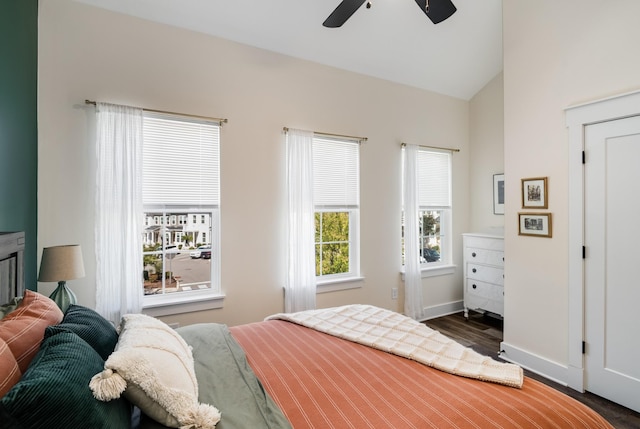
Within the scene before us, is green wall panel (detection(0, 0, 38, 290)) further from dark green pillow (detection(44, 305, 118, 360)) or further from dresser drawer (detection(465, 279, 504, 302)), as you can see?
dresser drawer (detection(465, 279, 504, 302))

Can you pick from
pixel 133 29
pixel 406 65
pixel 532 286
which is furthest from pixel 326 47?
pixel 532 286

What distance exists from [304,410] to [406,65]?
3.82m

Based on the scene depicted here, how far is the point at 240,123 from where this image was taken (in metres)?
3.05

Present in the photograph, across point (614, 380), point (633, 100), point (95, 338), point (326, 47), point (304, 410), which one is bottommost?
point (614, 380)

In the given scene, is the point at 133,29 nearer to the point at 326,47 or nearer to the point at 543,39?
the point at 326,47

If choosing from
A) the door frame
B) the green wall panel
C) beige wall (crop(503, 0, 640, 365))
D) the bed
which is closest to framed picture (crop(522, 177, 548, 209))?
beige wall (crop(503, 0, 640, 365))

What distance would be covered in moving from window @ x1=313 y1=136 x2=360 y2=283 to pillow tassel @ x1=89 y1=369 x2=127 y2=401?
2687 mm

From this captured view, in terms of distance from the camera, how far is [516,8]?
2.90 m

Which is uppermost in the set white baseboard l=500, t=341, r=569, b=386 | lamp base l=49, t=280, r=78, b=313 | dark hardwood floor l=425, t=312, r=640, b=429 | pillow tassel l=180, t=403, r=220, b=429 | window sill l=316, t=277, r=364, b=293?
lamp base l=49, t=280, r=78, b=313

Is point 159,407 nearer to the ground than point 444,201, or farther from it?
nearer to the ground

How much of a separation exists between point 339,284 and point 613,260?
2362 millimetres

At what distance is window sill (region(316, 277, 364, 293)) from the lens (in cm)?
348

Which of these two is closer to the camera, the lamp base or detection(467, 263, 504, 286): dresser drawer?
the lamp base

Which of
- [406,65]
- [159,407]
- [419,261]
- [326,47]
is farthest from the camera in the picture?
[419,261]
